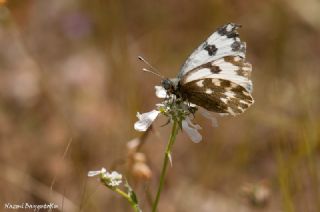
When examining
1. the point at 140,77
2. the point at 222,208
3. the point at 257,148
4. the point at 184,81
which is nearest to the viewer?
the point at 184,81

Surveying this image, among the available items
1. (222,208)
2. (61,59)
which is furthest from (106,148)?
(61,59)

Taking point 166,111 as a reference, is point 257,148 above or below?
above

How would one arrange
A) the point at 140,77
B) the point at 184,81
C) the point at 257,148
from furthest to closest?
the point at 140,77
the point at 257,148
the point at 184,81

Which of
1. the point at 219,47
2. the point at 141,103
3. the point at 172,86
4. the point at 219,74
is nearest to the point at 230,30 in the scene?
the point at 219,47

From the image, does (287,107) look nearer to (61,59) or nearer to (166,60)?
(166,60)

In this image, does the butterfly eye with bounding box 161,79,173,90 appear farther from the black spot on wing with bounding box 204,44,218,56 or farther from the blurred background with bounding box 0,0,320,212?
the blurred background with bounding box 0,0,320,212

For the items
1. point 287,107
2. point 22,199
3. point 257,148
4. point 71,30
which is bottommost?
point 22,199
